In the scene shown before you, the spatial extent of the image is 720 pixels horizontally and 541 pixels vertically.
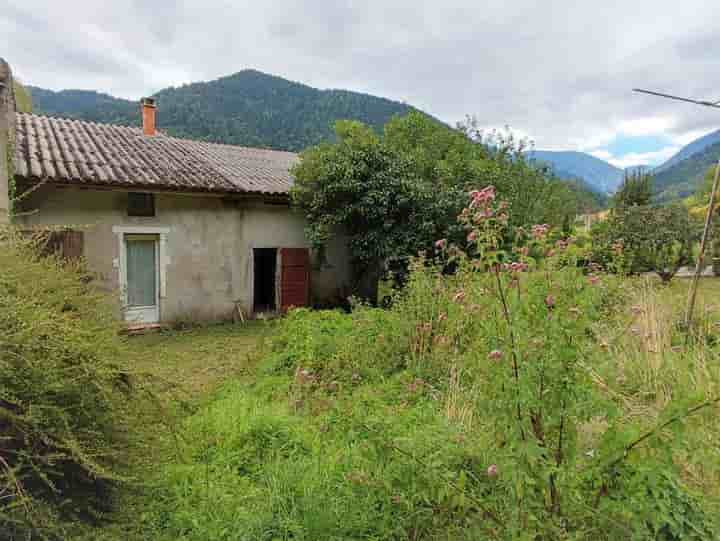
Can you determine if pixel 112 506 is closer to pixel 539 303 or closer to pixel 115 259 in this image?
pixel 539 303

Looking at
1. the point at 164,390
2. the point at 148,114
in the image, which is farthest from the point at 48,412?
the point at 148,114

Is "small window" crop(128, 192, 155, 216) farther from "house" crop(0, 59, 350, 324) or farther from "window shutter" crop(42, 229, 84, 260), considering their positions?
"window shutter" crop(42, 229, 84, 260)

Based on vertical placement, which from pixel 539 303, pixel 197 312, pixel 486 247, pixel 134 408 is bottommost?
pixel 197 312

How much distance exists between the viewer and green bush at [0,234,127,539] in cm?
200

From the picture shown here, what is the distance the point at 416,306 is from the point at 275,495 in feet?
10.7

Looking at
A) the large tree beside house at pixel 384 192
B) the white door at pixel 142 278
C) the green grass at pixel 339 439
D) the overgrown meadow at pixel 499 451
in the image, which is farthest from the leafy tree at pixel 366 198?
the overgrown meadow at pixel 499 451

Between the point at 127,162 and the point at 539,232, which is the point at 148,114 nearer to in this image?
the point at 127,162

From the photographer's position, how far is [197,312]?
353 inches

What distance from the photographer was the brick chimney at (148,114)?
11.2 meters

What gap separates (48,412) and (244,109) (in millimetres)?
45093

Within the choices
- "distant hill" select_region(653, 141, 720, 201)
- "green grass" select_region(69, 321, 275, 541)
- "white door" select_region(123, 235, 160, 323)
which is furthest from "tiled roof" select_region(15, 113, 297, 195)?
"distant hill" select_region(653, 141, 720, 201)

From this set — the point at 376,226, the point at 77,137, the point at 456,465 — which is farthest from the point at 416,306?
the point at 77,137

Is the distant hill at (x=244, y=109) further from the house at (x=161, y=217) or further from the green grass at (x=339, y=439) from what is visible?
the green grass at (x=339, y=439)

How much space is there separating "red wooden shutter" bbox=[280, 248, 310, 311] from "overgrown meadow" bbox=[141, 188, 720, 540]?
6.08 metres
